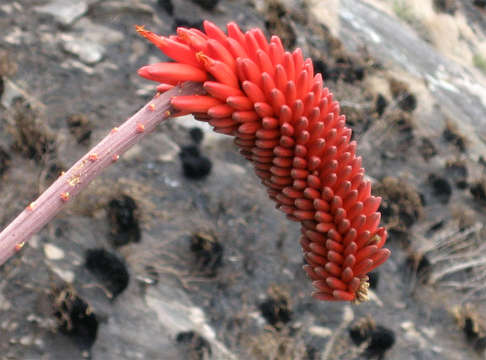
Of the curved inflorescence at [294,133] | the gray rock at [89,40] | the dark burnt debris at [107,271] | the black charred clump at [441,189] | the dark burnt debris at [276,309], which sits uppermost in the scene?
the curved inflorescence at [294,133]

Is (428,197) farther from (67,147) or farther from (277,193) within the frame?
(277,193)

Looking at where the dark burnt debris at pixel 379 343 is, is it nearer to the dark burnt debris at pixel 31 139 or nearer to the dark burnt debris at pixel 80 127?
the dark burnt debris at pixel 80 127

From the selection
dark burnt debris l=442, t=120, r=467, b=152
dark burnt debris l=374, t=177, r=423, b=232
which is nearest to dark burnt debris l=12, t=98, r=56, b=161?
dark burnt debris l=374, t=177, r=423, b=232

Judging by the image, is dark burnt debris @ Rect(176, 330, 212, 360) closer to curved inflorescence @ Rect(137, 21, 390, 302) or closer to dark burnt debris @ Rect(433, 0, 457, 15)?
curved inflorescence @ Rect(137, 21, 390, 302)

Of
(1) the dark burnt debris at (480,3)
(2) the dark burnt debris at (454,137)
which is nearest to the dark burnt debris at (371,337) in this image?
(2) the dark burnt debris at (454,137)

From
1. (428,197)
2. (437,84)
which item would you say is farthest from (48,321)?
(437,84)

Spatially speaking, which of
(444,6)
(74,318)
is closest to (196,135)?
(74,318)

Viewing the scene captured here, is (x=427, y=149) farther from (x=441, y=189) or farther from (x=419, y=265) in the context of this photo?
(x=419, y=265)
